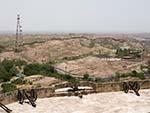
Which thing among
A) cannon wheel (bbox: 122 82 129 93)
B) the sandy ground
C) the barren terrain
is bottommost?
the barren terrain

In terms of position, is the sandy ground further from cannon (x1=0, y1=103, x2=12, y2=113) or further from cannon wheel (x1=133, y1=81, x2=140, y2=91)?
cannon wheel (x1=133, y1=81, x2=140, y2=91)

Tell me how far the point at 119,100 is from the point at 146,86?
3.33 m

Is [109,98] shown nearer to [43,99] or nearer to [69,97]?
[69,97]

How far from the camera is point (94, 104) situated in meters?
17.2

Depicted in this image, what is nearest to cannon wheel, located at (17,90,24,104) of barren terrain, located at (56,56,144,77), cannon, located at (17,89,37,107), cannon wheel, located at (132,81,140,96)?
cannon, located at (17,89,37,107)

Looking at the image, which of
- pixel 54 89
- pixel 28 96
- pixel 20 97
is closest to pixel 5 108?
pixel 20 97

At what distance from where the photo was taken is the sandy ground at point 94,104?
1583 cm

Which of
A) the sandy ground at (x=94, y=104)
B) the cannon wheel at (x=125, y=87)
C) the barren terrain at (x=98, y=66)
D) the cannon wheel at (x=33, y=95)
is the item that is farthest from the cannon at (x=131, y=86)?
the barren terrain at (x=98, y=66)

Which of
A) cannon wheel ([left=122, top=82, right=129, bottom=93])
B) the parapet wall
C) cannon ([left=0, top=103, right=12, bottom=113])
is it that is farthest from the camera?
cannon wheel ([left=122, top=82, right=129, bottom=93])

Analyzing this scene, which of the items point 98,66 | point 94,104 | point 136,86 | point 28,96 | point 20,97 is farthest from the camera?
point 98,66

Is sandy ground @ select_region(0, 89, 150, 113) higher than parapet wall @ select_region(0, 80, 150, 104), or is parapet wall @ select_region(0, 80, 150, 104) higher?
parapet wall @ select_region(0, 80, 150, 104)

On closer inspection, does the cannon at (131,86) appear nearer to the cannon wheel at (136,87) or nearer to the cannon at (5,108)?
the cannon wheel at (136,87)

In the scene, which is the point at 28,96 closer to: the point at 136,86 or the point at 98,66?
the point at 136,86

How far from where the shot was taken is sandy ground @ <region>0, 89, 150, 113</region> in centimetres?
1583
